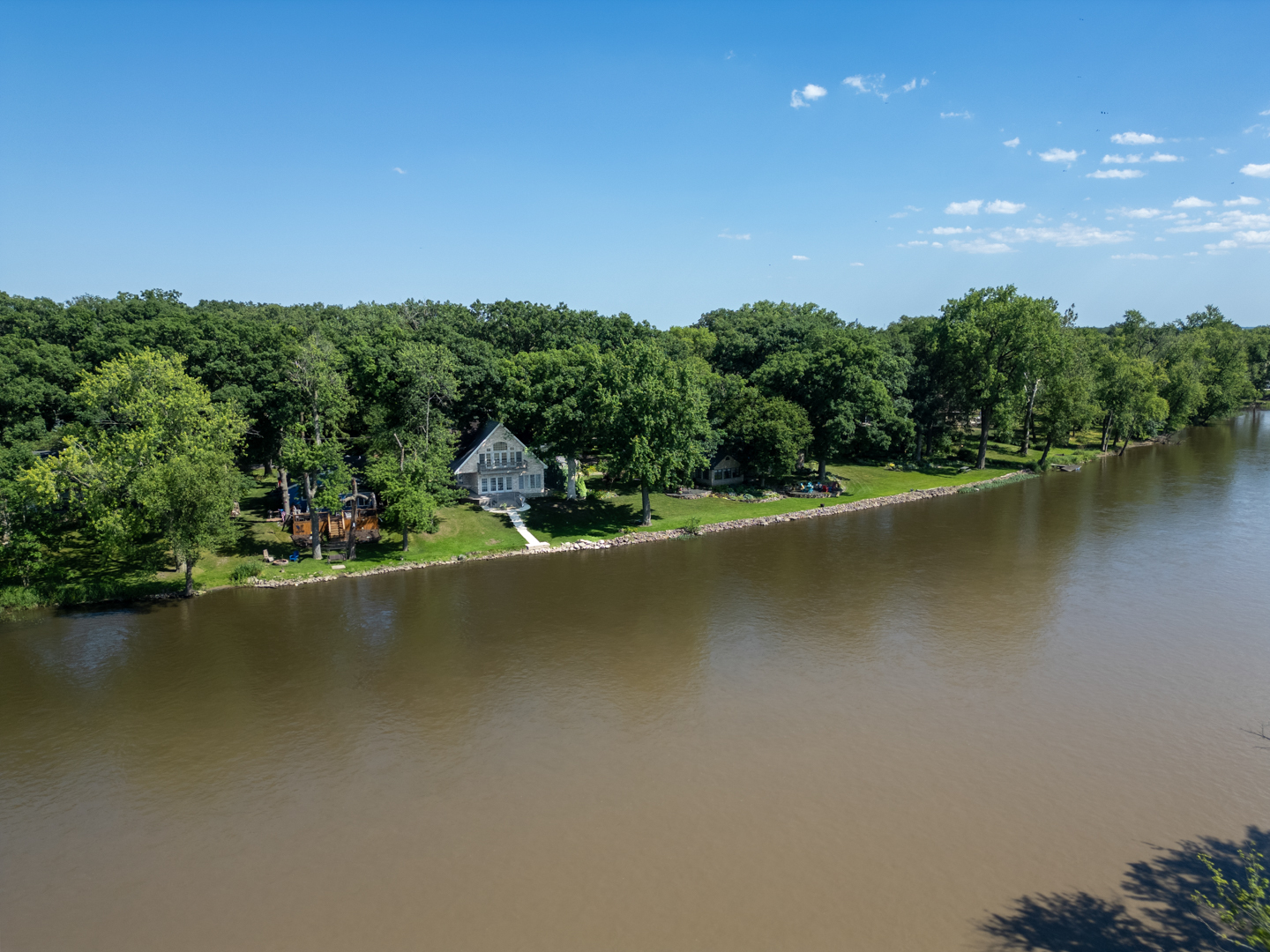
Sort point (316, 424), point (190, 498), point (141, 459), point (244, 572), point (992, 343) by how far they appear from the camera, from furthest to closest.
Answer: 1. point (992, 343)
2. point (316, 424)
3. point (244, 572)
4. point (141, 459)
5. point (190, 498)

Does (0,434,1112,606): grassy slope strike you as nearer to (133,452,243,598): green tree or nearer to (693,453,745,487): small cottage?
(133,452,243,598): green tree

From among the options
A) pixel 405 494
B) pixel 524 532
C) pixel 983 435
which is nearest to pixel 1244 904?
pixel 405 494

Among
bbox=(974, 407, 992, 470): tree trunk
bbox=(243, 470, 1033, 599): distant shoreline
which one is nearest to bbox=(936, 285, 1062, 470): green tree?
bbox=(974, 407, 992, 470): tree trunk

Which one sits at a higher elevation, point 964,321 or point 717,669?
point 964,321

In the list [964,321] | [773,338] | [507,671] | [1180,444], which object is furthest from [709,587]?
[1180,444]

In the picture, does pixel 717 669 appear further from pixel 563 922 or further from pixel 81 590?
pixel 81 590

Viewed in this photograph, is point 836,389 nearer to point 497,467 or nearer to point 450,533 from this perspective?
point 497,467
